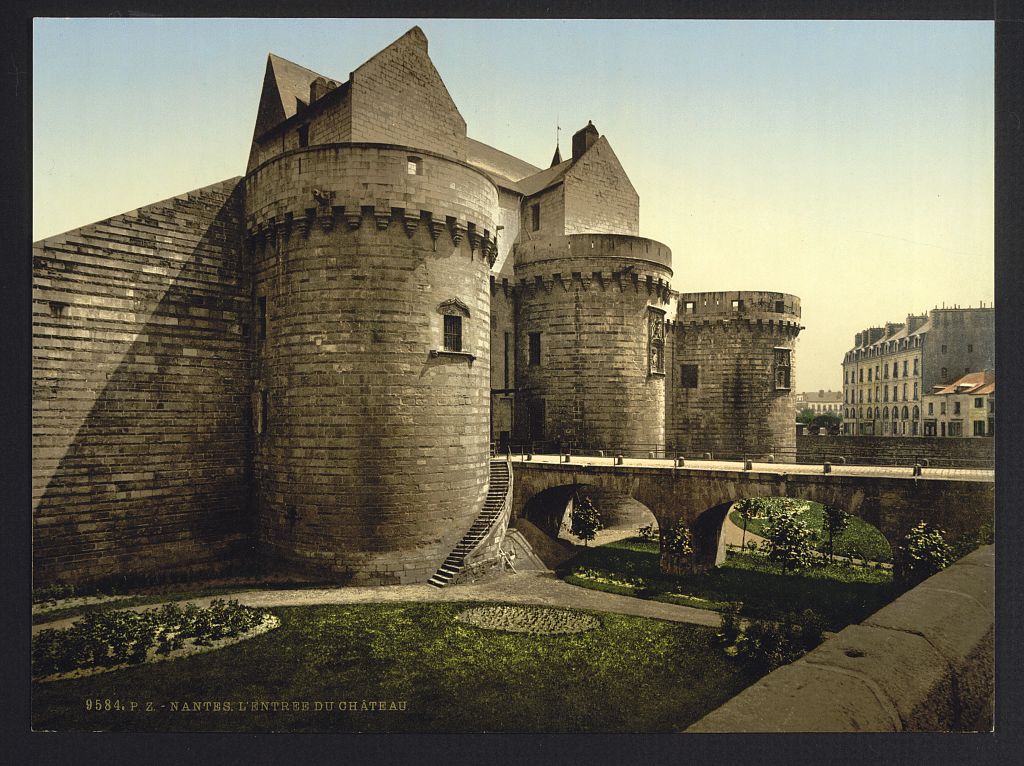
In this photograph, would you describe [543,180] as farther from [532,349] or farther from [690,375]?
[690,375]

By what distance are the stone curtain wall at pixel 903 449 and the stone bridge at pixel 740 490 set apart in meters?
0.44

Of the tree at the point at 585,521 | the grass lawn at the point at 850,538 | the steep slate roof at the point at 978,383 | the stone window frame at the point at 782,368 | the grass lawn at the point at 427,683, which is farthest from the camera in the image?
the stone window frame at the point at 782,368

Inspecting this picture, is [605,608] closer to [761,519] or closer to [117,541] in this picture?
[117,541]

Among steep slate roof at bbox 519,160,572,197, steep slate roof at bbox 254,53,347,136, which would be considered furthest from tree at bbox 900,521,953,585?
steep slate roof at bbox 254,53,347,136

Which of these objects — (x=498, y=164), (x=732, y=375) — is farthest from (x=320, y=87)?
(x=732, y=375)

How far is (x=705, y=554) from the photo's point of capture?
61.8 feet

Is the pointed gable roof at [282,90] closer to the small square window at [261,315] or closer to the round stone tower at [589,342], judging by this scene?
the small square window at [261,315]

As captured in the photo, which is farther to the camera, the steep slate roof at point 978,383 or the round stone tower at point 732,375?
the round stone tower at point 732,375

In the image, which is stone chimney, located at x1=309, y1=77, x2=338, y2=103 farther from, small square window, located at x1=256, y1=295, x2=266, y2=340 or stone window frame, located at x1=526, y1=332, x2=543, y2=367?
stone window frame, located at x1=526, y1=332, x2=543, y2=367

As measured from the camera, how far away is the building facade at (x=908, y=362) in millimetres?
10078

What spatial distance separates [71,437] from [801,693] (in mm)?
15415

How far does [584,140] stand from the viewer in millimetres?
27078

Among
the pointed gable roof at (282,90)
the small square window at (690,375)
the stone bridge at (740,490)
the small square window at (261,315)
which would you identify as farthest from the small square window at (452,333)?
the small square window at (690,375)

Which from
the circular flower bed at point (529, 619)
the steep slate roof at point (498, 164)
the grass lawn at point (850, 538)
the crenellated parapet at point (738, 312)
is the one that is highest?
the steep slate roof at point (498, 164)
